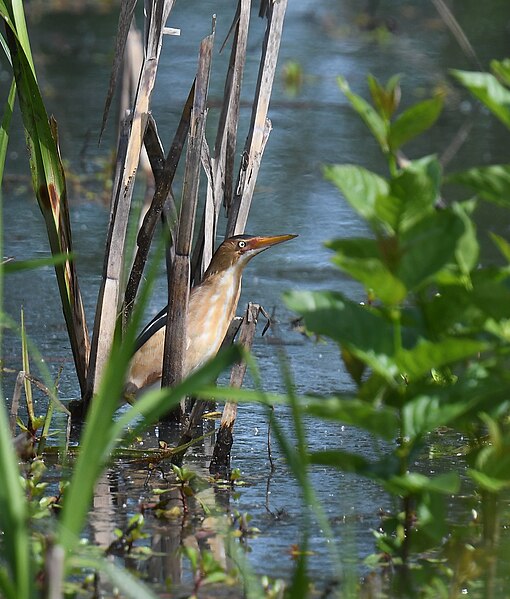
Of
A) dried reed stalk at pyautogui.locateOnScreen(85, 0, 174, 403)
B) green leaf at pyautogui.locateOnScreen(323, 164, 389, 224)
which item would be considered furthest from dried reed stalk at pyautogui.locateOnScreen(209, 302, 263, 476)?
green leaf at pyautogui.locateOnScreen(323, 164, 389, 224)

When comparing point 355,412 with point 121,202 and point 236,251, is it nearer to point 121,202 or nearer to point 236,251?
point 121,202

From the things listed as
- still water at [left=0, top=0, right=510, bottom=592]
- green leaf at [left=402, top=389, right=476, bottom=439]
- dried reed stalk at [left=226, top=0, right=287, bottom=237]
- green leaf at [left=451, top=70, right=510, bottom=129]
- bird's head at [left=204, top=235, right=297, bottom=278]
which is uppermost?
green leaf at [left=451, top=70, right=510, bottom=129]

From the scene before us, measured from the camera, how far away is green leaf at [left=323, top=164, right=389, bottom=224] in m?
1.79

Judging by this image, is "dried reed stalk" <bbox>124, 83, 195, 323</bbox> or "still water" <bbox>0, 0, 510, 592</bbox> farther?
"dried reed stalk" <bbox>124, 83, 195, 323</bbox>

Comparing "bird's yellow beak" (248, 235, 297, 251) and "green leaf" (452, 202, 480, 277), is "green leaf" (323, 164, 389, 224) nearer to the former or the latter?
"green leaf" (452, 202, 480, 277)

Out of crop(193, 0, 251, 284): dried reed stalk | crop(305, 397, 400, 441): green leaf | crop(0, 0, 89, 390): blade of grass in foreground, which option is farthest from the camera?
crop(193, 0, 251, 284): dried reed stalk

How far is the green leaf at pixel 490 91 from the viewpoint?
1822 mm

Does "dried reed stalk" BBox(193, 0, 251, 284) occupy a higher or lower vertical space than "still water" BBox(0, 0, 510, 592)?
higher

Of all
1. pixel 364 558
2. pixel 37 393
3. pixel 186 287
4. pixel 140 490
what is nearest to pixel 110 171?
pixel 37 393

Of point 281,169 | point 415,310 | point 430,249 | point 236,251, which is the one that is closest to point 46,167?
point 236,251

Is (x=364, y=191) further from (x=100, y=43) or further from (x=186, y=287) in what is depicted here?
(x=100, y=43)

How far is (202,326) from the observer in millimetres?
3498

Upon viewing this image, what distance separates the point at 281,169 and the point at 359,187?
4.75 meters

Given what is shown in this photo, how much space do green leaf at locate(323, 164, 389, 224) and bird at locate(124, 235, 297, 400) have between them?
164cm
